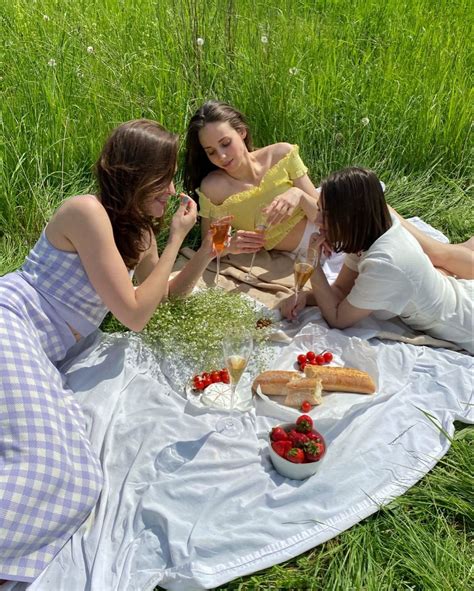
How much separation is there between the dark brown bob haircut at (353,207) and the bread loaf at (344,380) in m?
0.78

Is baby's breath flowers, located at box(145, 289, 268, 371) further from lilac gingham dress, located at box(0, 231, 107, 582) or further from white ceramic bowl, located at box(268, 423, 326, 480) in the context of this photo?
white ceramic bowl, located at box(268, 423, 326, 480)

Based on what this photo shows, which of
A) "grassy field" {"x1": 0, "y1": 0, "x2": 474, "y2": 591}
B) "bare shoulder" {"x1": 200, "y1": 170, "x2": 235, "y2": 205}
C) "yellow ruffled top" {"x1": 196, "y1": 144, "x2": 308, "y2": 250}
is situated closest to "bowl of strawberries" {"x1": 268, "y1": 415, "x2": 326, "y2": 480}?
"yellow ruffled top" {"x1": 196, "y1": 144, "x2": 308, "y2": 250}

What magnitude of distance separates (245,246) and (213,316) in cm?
49

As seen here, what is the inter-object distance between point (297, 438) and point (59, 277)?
1446 millimetres

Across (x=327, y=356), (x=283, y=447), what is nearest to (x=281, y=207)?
(x=327, y=356)

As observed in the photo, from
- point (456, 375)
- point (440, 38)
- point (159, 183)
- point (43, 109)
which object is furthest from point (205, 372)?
point (440, 38)

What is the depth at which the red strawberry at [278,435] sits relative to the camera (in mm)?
2525

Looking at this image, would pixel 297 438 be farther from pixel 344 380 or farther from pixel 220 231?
pixel 220 231

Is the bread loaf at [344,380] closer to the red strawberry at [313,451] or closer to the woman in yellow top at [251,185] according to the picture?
the red strawberry at [313,451]

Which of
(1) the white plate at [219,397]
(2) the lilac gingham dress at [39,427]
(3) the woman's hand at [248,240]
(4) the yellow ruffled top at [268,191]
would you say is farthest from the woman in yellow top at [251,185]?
(2) the lilac gingham dress at [39,427]

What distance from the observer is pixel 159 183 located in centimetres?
287

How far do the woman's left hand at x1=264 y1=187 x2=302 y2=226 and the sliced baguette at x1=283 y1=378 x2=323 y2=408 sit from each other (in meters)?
1.28

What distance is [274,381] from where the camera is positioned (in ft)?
9.84

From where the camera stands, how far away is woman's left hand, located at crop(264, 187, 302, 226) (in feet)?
12.5
